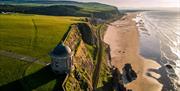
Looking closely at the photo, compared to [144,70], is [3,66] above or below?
above

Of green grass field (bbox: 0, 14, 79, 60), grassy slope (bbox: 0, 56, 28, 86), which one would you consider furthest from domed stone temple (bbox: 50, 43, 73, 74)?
green grass field (bbox: 0, 14, 79, 60)

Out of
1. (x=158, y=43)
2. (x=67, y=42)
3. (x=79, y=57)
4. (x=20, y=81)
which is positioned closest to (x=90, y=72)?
(x=79, y=57)

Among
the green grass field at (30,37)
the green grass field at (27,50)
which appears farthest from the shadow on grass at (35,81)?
the green grass field at (30,37)

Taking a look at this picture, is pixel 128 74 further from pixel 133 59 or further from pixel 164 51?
pixel 164 51

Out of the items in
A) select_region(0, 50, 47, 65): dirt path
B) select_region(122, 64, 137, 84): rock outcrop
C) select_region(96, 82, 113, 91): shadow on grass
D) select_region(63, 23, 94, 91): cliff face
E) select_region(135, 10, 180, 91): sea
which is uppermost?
select_region(0, 50, 47, 65): dirt path

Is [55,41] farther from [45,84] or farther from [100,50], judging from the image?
[45,84]

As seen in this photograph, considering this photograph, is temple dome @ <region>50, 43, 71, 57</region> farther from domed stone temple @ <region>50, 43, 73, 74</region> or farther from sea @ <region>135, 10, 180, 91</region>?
sea @ <region>135, 10, 180, 91</region>

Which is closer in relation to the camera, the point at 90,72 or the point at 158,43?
the point at 90,72
